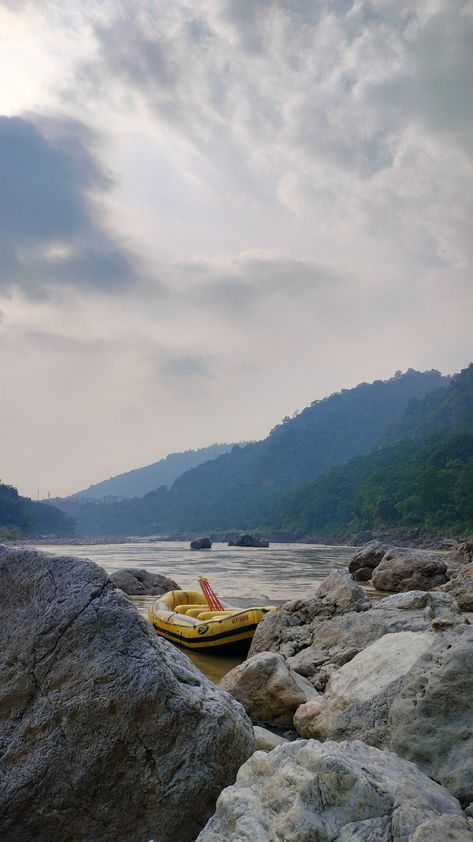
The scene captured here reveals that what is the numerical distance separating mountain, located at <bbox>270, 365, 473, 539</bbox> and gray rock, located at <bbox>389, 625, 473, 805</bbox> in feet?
204

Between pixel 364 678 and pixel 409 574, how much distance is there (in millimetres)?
15627

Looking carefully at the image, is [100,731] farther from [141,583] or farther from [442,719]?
[141,583]

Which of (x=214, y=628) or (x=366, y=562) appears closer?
(x=214, y=628)

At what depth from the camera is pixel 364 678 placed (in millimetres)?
5566

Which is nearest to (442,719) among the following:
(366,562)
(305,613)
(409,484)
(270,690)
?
(270,690)

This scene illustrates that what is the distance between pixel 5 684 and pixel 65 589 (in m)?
0.66

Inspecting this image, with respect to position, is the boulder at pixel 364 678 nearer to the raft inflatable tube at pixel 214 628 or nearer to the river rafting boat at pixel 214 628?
the river rafting boat at pixel 214 628

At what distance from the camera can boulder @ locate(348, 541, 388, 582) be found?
2712 cm

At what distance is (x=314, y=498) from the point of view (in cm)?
11238

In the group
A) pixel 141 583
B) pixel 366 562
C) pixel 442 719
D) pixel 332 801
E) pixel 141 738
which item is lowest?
pixel 366 562

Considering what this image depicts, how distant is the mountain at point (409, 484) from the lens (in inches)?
2704

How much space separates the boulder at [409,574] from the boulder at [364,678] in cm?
1423

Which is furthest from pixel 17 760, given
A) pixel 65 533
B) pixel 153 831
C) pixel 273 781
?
pixel 65 533

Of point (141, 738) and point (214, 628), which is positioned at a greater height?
point (141, 738)
